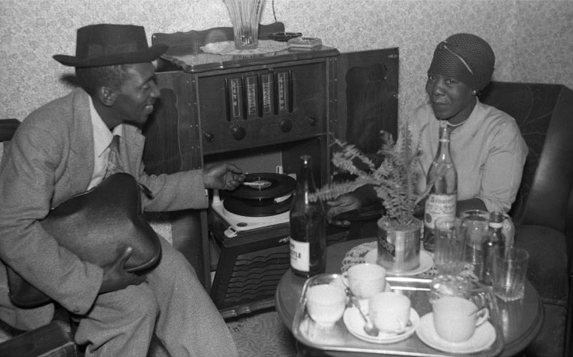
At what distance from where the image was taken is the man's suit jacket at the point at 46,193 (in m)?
1.78

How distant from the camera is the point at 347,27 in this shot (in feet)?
9.71

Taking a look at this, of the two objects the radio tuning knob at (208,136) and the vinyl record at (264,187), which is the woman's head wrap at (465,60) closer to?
the vinyl record at (264,187)

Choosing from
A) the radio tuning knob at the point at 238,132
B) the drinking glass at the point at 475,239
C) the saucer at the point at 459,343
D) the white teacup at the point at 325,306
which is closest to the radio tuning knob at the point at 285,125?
the radio tuning knob at the point at 238,132

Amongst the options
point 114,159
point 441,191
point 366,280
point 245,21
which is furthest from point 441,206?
point 245,21

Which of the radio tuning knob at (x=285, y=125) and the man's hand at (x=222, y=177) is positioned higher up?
the radio tuning knob at (x=285, y=125)

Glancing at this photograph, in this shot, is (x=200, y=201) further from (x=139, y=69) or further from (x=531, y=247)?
(x=531, y=247)

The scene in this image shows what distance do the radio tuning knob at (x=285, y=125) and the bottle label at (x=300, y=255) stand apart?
2.71 feet

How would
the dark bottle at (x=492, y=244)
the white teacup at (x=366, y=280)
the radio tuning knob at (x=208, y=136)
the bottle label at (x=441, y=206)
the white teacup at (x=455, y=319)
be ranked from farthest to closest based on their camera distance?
1. the radio tuning knob at (x=208, y=136)
2. the bottle label at (x=441, y=206)
3. the dark bottle at (x=492, y=244)
4. the white teacup at (x=366, y=280)
5. the white teacup at (x=455, y=319)

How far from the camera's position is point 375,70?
8.36 feet

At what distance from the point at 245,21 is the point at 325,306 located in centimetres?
141

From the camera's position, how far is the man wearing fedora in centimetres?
180

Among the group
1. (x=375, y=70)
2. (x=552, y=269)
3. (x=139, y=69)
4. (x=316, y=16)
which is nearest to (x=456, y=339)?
(x=552, y=269)

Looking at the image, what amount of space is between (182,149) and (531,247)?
4.34 feet

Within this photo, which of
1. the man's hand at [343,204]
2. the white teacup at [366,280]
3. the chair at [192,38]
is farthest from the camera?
the chair at [192,38]
